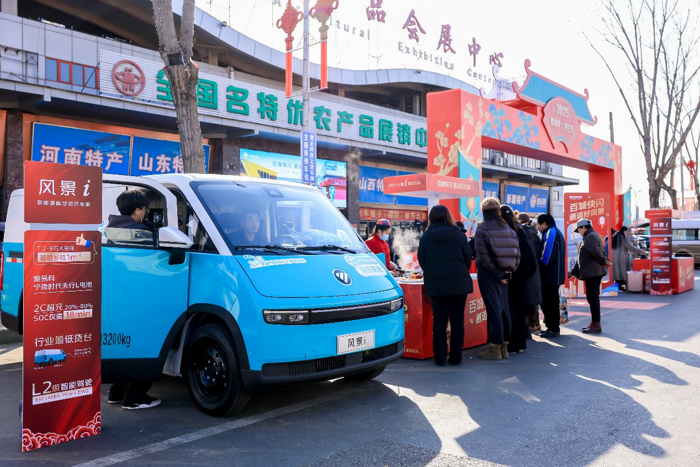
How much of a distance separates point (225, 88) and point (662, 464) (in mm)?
16213

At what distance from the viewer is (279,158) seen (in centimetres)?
2097

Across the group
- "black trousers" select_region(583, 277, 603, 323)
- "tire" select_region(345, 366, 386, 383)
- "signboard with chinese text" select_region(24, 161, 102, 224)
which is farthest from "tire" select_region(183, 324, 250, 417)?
"black trousers" select_region(583, 277, 603, 323)

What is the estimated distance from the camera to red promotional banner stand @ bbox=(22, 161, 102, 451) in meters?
3.94

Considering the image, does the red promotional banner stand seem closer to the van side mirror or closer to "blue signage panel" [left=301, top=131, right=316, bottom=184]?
the van side mirror

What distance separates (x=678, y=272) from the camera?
1448 cm

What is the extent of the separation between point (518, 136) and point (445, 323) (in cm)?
834

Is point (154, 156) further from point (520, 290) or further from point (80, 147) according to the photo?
point (520, 290)

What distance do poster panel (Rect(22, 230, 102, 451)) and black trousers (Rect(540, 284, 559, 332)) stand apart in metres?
6.29

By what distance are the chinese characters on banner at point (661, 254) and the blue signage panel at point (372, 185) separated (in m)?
12.3

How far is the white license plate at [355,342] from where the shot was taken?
463cm

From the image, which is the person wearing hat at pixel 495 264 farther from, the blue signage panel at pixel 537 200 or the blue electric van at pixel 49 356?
the blue signage panel at pixel 537 200

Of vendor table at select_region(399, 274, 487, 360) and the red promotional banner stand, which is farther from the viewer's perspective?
vendor table at select_region(399, 274, 487, 360)

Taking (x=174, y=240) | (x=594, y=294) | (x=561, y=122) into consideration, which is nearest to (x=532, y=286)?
(x=594, y=294)

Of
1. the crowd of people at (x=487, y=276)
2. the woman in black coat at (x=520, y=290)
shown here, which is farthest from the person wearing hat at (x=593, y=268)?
the woman in black coat at (x=520, y=290)
